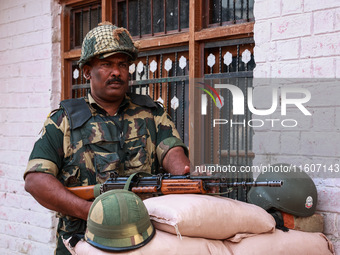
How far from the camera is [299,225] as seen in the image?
109 inches

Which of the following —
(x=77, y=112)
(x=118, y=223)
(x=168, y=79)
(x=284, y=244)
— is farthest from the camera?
(x=168, y=79)

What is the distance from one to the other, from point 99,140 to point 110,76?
37cm

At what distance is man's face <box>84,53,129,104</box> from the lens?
9.19 ft

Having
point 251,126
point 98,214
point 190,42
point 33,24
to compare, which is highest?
point 33,24

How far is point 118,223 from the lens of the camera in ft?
6.75

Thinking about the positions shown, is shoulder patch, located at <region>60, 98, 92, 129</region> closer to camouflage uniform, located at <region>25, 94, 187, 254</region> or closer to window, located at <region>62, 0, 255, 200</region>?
camouflage uniform, located at <region>25, 94, 187, 254</region>

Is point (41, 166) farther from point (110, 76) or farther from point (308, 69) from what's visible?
point (308, 69)

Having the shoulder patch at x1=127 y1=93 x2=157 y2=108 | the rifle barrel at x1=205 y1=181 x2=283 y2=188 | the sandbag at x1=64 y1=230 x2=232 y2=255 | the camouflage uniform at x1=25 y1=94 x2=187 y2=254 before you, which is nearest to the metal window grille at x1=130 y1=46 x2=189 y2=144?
the shoulder patch at x1=127 y1=93 x2=157 y2=108

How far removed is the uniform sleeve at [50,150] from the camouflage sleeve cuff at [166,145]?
1.84 ft

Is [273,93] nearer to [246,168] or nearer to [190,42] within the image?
[246,168]

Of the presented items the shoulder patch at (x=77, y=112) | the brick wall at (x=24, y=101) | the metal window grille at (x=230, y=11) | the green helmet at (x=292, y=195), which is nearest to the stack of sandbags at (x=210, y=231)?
the green helmet at (x=292, y=195)

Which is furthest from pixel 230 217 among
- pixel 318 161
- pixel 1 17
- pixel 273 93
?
pixel 1 17

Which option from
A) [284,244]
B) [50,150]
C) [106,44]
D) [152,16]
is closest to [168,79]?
[152,16]

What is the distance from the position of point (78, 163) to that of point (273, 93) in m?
1.27
